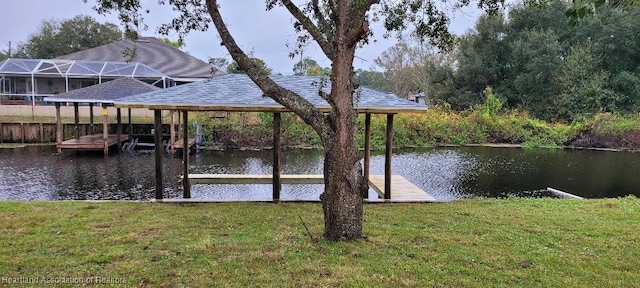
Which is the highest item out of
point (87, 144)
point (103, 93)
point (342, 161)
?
point (103, 93)

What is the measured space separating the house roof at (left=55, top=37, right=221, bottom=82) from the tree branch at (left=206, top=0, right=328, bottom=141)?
26.4 meters

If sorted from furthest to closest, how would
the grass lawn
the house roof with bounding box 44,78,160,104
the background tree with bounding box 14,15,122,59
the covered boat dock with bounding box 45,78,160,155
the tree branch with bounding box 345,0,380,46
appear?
the background tree with bounding box 14,15,122,59 → the house roof with bounding box 44,78,160,104 → the covered boat dock with bounding box 45,78,160,155 → the tree branch with bounding box 345,0,380,46 → the grass lawn

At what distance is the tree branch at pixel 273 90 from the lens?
5.13 metres

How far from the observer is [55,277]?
13.2ft

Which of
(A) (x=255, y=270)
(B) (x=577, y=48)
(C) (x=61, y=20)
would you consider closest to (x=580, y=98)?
(B) (x=577, y=48)

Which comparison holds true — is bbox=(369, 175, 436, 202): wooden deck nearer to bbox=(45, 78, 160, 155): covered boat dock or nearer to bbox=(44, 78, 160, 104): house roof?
bbox=(45, 78, 160, 155): covered boat dock

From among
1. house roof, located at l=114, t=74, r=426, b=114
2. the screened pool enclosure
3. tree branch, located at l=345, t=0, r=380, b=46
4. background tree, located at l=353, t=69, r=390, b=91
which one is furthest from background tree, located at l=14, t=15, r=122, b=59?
tree branch, located at l=345, t=0, r=380, b=46

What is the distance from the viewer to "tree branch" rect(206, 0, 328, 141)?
16.8 feet

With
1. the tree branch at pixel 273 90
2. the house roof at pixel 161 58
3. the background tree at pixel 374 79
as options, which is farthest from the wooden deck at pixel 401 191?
the background tree at pixel 374 79

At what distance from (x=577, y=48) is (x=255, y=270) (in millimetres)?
30723

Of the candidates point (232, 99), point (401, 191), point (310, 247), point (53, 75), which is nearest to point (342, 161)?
point (310, 247)

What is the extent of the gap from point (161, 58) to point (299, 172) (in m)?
23.7

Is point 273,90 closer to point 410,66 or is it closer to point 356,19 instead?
point 356,19

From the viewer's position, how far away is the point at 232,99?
Answer: 8.04m
